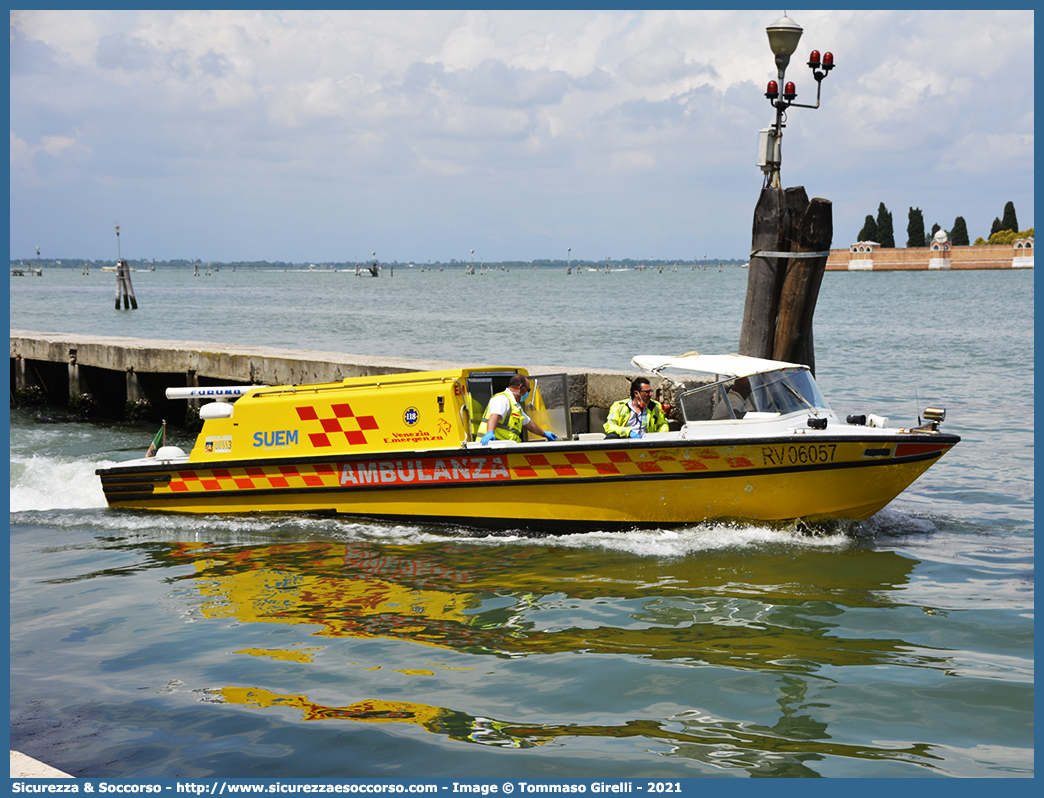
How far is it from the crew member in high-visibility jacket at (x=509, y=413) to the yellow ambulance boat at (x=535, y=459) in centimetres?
29

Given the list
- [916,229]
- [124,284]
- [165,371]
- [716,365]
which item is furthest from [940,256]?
[716,365]

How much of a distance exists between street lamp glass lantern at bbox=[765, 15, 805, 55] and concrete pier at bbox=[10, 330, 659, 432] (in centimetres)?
465

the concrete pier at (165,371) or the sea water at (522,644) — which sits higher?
the concrete pier at (165,371)

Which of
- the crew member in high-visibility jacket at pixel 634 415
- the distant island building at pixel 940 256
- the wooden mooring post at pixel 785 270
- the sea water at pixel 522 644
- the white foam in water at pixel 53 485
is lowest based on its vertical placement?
the sea water at pixel 522 644

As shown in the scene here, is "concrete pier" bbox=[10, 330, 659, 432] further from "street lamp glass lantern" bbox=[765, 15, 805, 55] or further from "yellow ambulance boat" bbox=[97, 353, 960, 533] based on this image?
"street lamp glass lantern" bbox=[765, 15, 805, 55]

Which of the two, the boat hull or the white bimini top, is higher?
the white bimini top

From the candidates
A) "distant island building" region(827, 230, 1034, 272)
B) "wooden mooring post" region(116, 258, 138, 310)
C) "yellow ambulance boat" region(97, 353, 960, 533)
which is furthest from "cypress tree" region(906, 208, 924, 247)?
"yellow ambulance boat" region(97, 353, 960, 533)

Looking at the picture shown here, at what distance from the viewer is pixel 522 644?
7.61 meters

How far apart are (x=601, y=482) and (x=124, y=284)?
6261 cm

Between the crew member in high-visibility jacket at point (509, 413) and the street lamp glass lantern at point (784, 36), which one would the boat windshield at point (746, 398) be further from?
the street lamp glass lantern at point (784, 36)

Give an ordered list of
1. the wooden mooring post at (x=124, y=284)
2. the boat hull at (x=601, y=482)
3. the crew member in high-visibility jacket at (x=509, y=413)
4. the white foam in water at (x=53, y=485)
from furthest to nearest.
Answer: the wooden mooring post at (x=124, y=284), the white foam in water at (x=53, y=485), the crew member in high-visibility jacket at (x=509, y=413), the boat hull at (x=601, y=482)

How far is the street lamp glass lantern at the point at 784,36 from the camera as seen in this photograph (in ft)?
39.4

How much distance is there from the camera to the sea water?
586 centimetres

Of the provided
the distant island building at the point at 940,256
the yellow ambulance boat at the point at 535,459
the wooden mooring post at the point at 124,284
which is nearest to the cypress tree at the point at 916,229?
the distant island building at the point at 940,256
